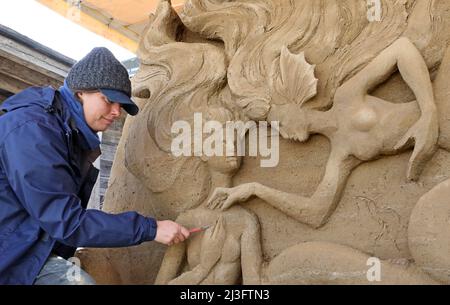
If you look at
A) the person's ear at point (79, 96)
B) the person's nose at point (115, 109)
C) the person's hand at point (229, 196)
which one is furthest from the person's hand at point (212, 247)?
the person's ear at point (79, 96)

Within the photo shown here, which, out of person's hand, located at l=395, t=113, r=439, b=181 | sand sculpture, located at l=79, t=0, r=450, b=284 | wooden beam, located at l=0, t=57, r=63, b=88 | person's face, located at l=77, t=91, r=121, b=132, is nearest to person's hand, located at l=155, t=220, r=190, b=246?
sand sculpture, located at l=79, t=0, r=450, b=284

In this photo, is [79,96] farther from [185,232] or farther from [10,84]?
[10,84]

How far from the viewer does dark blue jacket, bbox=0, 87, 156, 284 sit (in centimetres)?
141

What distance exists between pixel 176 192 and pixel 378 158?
2.68ft

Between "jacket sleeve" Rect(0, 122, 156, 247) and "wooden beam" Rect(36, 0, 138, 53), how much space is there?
7.72ft

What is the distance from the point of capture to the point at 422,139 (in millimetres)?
1470

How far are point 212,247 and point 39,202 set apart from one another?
636 mm

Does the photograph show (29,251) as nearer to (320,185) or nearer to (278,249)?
(278,249)

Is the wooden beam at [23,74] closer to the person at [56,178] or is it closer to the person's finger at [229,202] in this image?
the person at [56,178]

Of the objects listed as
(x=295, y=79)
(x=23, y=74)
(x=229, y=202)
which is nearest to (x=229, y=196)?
(x=229, y=202)

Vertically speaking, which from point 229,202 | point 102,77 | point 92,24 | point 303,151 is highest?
point 92,24

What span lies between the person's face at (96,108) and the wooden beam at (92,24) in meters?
2.13

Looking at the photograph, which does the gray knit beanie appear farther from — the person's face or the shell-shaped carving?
the shell-shaped carving
